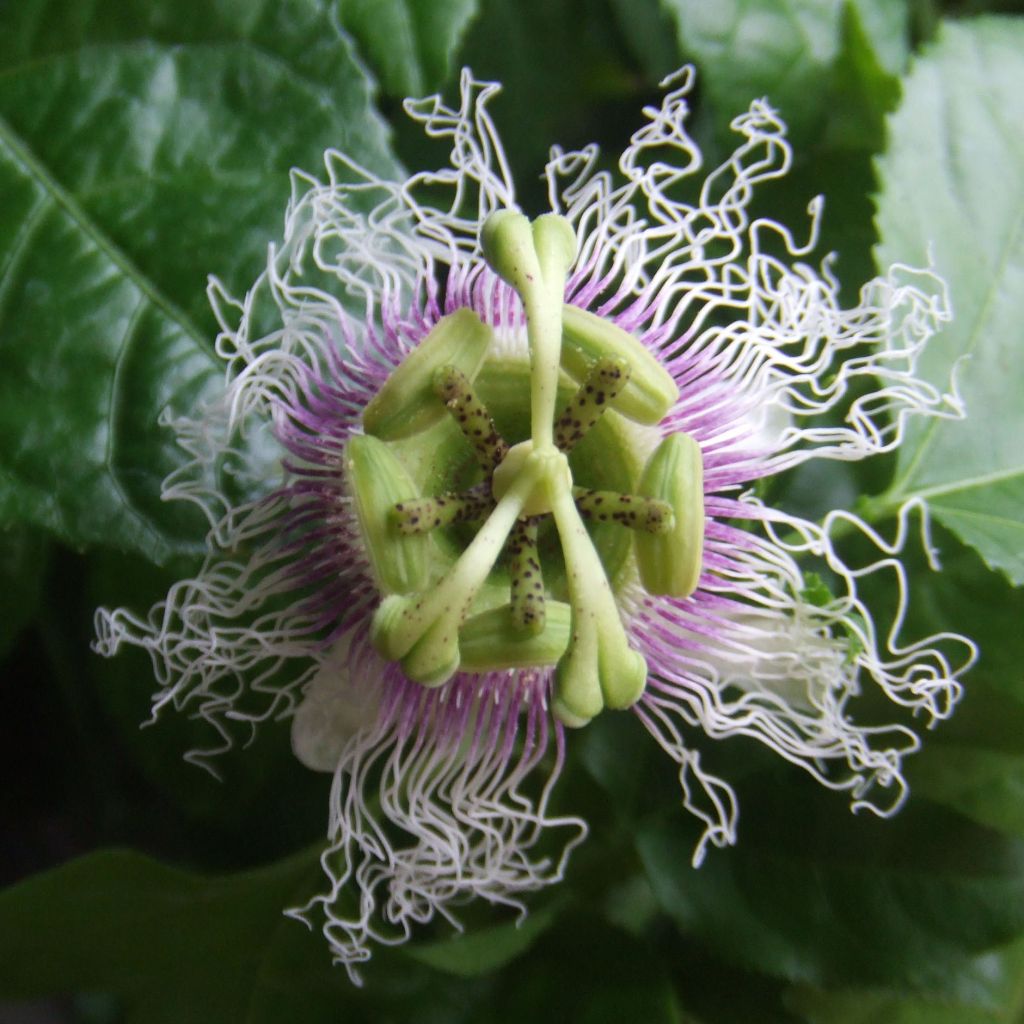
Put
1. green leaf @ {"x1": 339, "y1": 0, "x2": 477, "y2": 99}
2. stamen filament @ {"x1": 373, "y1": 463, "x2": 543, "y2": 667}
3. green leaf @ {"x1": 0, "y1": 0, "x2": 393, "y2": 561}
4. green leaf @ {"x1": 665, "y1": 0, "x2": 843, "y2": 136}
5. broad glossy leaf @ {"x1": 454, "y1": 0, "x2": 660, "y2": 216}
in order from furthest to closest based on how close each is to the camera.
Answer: broad glossy leaf @ {"x1": 454, "y1": 0, "x2": 660, "y2": 216}, green leaf @ {"x1": 665, "y1": 0, "x2": 843, "y2": 136}, green leaf @ {"x1": 339, "y1": 0, "x2": 477, "y2": 99}, green leaf @ {"x1": 0, "y1": 0, "x2": 393, "y2": 561}, stamen filament @ {"x1": 373, "y1": 463, "x2": 543, "y2": 667}

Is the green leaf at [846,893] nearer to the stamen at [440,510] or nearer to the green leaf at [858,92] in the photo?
the stamen at [440,510]

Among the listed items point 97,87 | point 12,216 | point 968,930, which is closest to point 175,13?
point 97,87

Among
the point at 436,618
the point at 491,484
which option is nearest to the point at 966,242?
the point at 491,484

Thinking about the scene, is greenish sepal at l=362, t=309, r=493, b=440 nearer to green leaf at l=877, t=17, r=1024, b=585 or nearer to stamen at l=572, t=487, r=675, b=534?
stamen at l=572, t=487, r=675, b=534

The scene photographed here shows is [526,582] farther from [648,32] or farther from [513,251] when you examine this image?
[648,32]

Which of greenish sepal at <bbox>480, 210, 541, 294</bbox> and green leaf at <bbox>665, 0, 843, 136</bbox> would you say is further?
green leaf at <bbox>665, 0, 843, 136</bbox>

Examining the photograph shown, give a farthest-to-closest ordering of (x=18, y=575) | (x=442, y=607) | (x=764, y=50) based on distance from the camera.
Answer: (x=764, y=50) < (x=18, y=575) < (x=442, y=607)

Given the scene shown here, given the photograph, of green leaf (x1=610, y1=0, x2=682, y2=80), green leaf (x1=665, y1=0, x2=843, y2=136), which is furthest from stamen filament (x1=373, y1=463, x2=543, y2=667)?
green leaf (x1=610, y1=0, x2=682, y2=80)

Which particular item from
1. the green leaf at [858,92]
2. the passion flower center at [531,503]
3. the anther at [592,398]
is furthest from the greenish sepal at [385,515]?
the green leaf at [858,92]
